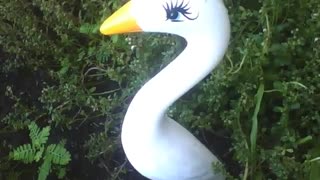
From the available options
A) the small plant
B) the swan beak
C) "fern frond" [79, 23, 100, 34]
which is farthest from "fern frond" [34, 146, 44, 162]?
the swan beak

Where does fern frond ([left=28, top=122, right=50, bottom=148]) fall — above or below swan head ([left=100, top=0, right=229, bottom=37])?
below

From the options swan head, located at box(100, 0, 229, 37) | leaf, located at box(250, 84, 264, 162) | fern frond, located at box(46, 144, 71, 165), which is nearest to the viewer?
swan head, located at box(100, 0, 229, 37)

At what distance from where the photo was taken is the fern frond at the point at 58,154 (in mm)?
1286

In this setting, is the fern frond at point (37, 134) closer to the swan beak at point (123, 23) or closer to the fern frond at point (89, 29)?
the fern frond at point (89, 29)

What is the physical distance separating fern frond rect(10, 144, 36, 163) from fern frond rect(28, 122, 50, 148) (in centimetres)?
1

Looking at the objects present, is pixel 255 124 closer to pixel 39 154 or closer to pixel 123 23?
pixel 123 23

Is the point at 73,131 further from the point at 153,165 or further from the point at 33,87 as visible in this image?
the point at 153,165

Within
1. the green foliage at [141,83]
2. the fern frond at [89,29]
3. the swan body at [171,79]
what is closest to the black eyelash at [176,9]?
the swan body at [171,79]

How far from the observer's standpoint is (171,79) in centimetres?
104

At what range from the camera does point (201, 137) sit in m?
1.25

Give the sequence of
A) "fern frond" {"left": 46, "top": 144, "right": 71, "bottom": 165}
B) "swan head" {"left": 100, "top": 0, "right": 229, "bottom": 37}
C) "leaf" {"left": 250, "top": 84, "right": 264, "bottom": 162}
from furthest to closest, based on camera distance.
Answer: "fern frond" {"left": 46, "top": 144, "right": 71, "bottom": 165}
"leaf" {"left": 250, "top": 84, "right": 264, "bottom": 162}
"swan head" {"left": 100, "top": 0, "right": 229, "bottom": 37}

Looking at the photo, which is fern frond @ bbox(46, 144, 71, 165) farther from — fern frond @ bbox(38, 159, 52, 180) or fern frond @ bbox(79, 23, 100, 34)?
fern frond @ bbox(79, 23, 100, 34)

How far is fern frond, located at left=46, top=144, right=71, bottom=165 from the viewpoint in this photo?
129 centimetres

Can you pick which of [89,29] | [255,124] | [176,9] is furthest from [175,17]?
[89,29]
